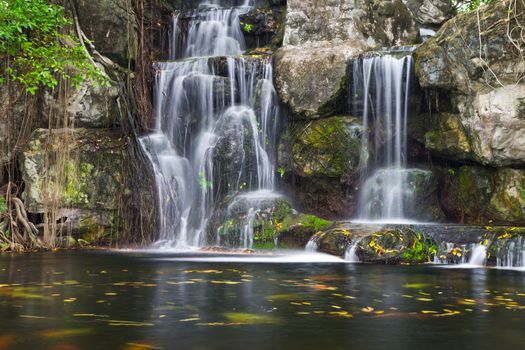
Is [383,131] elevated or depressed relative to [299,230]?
elevated

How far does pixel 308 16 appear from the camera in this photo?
14.9m

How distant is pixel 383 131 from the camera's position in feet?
43.6

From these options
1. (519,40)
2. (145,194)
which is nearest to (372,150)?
(519,40)

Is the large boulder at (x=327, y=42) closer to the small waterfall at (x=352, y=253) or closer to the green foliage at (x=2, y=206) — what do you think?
the small waterfall at (x=352, y=253)

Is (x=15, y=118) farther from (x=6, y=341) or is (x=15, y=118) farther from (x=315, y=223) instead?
(x=6, y=341)

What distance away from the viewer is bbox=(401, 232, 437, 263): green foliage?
983cm

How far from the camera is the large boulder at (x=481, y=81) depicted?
11.5 m

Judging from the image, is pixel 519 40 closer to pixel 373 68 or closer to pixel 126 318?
pixel 373 68

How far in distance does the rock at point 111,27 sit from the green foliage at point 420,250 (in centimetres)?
740

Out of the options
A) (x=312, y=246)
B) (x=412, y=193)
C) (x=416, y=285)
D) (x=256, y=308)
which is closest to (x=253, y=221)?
(x=312, y=246)

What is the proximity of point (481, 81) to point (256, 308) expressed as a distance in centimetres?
794

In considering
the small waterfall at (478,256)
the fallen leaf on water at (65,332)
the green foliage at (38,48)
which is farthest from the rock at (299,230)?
the fallen leaf on water at (65,332)

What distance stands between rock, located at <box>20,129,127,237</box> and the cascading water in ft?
2.98

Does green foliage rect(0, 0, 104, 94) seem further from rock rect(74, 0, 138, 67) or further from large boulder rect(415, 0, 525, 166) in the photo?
large boulder rect(415, 0, 525, 166)
